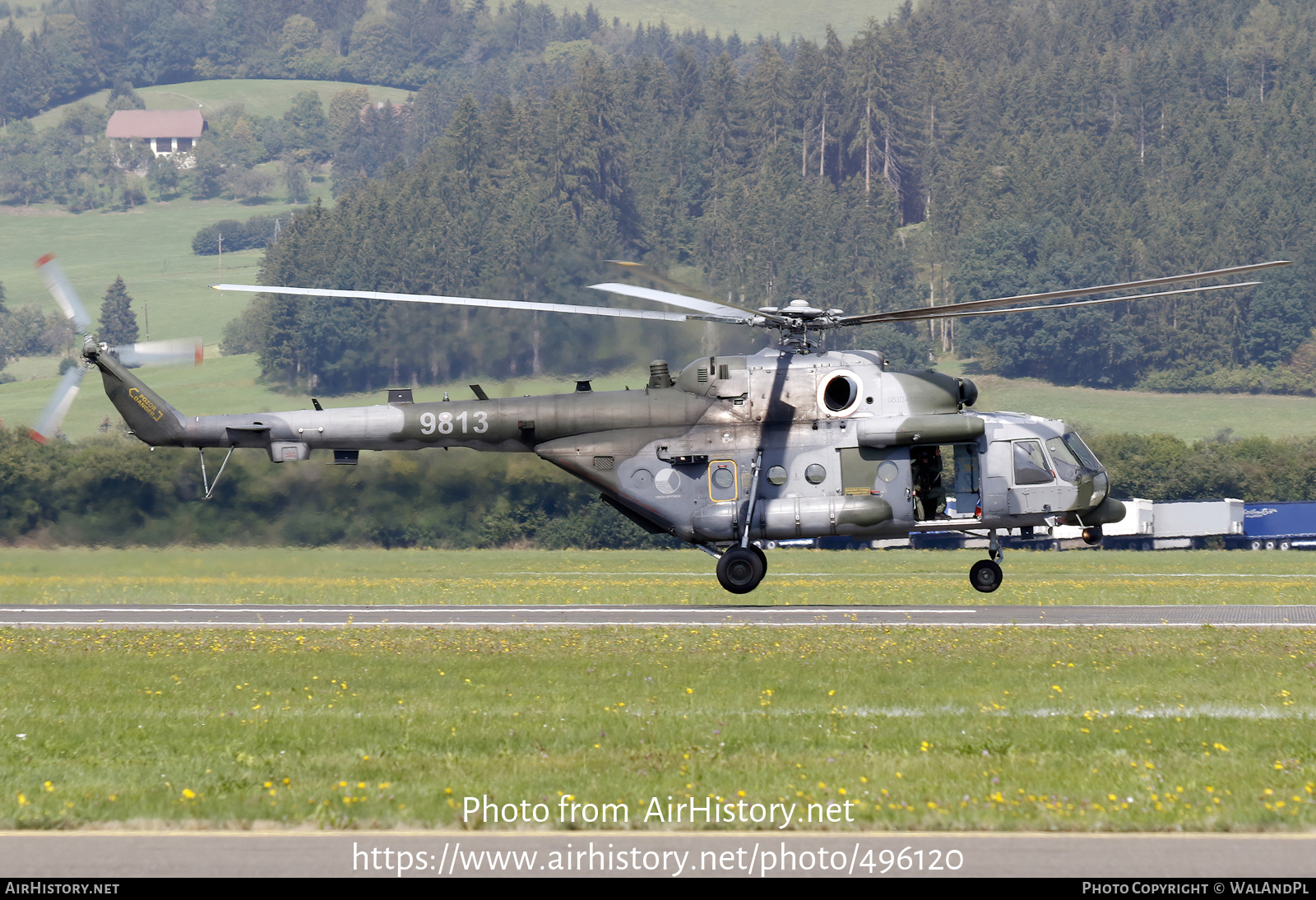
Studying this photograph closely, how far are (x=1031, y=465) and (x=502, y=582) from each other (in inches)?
742

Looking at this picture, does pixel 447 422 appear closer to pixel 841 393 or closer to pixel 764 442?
pixel 764 442

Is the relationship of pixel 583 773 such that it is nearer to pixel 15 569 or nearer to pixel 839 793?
pixel 839 793

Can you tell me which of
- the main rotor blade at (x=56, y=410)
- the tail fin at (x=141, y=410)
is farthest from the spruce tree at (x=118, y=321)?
the main rotor blade at (x=56, y=410)

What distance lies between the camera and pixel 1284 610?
97.1 feet

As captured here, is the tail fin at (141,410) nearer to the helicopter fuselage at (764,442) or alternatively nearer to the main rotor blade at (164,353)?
the helicopter fuselage at (764,442)

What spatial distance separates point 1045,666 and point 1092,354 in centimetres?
15715

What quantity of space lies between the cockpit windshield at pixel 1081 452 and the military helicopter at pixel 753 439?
56 mm

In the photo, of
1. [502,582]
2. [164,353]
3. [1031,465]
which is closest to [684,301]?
[1031,465]

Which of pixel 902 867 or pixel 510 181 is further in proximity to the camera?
pixel 510 181

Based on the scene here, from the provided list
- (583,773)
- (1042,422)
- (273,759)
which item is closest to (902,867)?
(583,773)

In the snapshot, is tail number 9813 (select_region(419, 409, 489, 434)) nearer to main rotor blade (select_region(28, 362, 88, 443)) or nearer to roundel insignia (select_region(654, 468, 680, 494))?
roundel insignia (select_region(654, 468, 680, 494))

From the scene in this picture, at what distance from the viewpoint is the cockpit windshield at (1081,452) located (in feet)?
102

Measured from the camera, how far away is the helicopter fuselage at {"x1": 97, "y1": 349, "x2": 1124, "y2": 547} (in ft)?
98.7

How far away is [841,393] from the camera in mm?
30281
